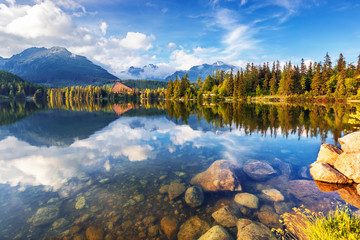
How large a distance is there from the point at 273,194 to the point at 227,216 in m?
3.55

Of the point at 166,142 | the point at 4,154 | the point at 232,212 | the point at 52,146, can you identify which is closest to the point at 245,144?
the point at 166,142

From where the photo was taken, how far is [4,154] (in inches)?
643

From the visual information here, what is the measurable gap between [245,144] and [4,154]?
2455cm

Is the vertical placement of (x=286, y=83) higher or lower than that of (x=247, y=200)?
higher

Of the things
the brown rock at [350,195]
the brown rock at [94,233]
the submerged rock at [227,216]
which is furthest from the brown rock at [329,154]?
the brown rock at [94,233]

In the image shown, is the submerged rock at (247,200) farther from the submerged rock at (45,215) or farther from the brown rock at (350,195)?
the submerged rock at (45,215)

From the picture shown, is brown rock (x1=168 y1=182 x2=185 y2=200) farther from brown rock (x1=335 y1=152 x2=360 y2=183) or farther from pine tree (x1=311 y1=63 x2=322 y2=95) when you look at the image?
pine tree (x1=311 y1=63 x2=322 y2=95)

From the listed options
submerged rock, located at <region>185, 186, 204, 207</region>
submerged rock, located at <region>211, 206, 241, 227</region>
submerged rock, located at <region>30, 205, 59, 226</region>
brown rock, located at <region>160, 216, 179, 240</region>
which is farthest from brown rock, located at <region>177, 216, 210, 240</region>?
submerged rock, located at <region>30, 205, 59, 226</region>

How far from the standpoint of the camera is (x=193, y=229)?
732cm

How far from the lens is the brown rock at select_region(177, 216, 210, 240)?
698 cm

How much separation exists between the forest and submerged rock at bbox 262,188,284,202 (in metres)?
96.4

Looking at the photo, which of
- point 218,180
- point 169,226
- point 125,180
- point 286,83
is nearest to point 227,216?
point 169,226

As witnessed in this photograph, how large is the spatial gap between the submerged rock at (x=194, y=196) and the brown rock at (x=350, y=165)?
9.71 meters

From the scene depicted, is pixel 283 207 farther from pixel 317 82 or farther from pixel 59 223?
pixel 317 82
